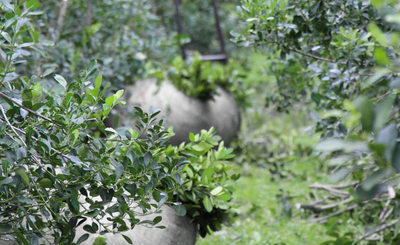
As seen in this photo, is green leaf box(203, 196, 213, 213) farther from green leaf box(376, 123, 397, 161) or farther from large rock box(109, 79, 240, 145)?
large rock box(109, 79, 240, 145)

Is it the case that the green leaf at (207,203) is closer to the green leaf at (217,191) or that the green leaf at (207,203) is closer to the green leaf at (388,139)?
the green leaf at (217,191)

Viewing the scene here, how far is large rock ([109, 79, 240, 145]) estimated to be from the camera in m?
3.82

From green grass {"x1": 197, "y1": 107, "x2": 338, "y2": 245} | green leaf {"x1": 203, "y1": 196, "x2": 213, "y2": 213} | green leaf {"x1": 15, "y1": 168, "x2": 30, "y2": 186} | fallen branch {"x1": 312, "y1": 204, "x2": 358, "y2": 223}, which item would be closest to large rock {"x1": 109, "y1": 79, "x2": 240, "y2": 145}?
green grass {"x1": 197, "y1": 107, "x2": 338, "y2": 245}

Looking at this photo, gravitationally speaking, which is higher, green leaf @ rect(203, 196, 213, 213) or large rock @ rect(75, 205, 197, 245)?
green leaf @ rect(203, 196, 213, 213)

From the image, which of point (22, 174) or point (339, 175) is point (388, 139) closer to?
point (339, 175)

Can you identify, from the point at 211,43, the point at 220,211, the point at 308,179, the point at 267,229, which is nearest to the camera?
the point at 220,211

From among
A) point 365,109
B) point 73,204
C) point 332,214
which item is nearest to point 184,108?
point 332,214

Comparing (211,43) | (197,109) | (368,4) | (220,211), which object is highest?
(368,4)

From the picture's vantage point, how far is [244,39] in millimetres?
2227

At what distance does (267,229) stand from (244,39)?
1.54 meters

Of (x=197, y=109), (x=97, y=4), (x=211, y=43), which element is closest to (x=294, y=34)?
(x=197, y=109)

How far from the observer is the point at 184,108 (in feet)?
13.0

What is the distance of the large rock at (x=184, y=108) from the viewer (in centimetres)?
382

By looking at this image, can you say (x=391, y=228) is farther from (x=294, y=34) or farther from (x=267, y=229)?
(x=294, y=34)
